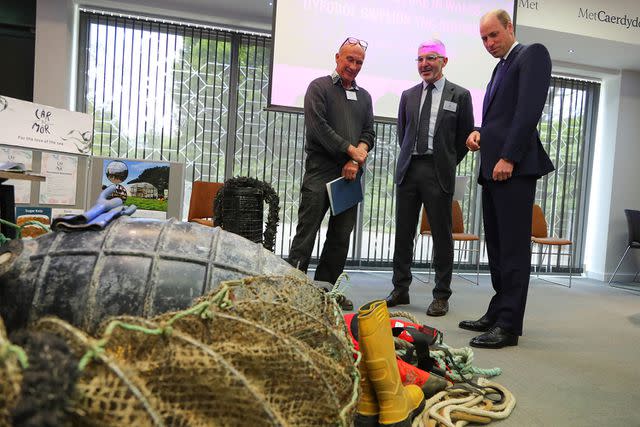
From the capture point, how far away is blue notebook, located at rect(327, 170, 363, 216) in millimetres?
2629

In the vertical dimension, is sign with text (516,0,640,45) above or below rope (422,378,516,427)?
above

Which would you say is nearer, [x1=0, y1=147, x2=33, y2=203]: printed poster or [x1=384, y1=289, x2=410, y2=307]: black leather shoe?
[x1=384, y1=289, x2=410, y2=307]: black leather shoe

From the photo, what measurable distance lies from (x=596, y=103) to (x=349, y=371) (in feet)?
21.5

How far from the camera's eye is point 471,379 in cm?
174

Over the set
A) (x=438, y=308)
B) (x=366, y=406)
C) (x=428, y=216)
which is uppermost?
(x=428, y=216)

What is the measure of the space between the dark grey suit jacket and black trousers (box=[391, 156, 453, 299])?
5 centimetres

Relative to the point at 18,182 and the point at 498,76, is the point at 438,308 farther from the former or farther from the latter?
the point at 18,182

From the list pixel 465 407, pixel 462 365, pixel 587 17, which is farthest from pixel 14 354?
pixel 587 17

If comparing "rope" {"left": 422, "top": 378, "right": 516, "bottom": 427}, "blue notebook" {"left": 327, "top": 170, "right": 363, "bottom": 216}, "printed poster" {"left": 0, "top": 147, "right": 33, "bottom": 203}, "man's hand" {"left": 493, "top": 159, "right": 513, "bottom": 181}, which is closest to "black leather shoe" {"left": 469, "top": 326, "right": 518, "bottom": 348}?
"rope" {"left": 422, "top": 378, "right": 516, "bottom": 427}

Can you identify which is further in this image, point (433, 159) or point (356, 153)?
point (433, 159)

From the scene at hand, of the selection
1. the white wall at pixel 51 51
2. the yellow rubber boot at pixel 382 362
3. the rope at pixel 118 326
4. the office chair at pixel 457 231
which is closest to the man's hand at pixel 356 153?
the yellow rubber boot at pixel 382 362

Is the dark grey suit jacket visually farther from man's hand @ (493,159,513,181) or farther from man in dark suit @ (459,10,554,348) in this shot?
man's hand @ (493,159,513,181)

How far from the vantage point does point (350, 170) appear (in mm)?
2682

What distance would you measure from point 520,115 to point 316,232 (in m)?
1.20
